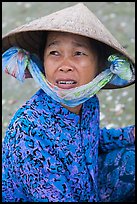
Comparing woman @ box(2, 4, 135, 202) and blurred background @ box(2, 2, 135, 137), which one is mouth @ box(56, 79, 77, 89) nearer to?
woman @ box(2, 4, 135, 202)

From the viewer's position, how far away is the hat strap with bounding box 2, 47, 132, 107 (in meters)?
2.11

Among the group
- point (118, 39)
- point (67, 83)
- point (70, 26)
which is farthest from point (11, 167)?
point (118, 39)

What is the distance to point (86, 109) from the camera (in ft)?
7.91

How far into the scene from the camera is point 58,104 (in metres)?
2.19

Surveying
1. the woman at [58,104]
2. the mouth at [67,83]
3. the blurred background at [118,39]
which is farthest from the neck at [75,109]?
the blurred background at [118,39]

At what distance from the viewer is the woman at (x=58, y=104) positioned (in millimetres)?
2057

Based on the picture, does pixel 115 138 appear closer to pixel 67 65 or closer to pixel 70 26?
pixel 67 65

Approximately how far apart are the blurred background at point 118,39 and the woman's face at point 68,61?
190cm

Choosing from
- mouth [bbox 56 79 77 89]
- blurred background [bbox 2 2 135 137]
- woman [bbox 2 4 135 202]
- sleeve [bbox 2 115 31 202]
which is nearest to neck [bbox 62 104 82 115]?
woman [bbox 2 4 135 202]

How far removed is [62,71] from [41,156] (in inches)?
17.7

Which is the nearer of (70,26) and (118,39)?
(70,26)

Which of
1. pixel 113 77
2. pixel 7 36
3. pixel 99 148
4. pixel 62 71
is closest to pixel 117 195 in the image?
pixel 99 148

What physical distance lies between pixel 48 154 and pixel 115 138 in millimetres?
727

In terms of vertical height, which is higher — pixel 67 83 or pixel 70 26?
pixel 70 26
